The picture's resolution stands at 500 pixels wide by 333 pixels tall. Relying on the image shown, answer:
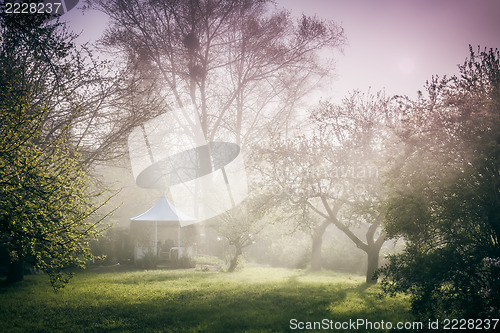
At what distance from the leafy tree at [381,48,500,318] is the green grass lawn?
1768 mm

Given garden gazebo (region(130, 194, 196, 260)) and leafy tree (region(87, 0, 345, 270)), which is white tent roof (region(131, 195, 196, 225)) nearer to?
garden gazebo (region(130, 194, 196, 260))

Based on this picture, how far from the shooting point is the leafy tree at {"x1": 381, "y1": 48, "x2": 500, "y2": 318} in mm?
5723

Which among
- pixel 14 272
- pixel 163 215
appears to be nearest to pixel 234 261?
pixel 163 215

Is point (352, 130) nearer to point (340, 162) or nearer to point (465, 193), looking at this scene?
→ point (340, 162)

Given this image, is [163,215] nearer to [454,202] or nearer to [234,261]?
[234,261]

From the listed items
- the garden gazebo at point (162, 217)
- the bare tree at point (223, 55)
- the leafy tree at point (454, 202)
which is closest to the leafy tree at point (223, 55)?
the bare tree at point (223, 55)

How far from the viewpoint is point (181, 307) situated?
27.1ft

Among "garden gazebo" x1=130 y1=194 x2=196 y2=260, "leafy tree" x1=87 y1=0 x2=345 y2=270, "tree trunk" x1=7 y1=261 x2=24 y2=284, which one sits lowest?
"tree trunk" x1=7 y1=261 x2=24 y2=284

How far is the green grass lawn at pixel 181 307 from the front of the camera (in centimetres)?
671

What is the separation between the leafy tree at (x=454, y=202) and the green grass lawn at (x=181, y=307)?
5.80 feet

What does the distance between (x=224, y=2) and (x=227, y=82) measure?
170 inches

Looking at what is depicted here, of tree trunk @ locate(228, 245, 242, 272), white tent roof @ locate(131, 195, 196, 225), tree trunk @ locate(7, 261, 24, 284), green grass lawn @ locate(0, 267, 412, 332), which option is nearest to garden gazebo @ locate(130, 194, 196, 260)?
white tent roof @ locate(131, 195, 196, 225)

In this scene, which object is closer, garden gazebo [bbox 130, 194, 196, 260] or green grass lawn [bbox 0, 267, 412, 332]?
green grass lawn [bbox 0, 267, 412, 332]

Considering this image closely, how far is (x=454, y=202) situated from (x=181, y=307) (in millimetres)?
6982
